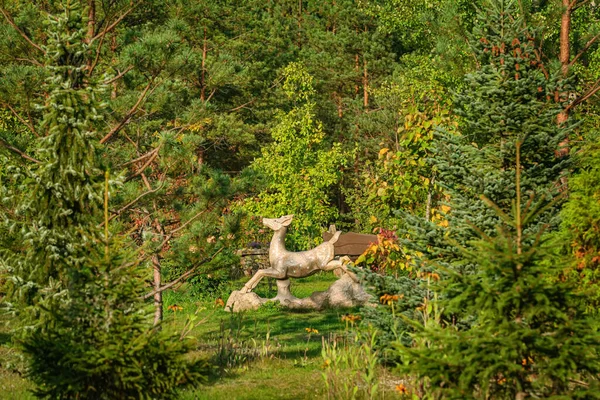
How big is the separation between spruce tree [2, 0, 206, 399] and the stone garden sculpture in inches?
433

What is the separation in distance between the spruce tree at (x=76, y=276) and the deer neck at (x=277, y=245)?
11.6 meters

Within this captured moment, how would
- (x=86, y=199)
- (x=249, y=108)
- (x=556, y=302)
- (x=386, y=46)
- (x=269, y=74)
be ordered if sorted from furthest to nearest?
1. (x=386, y=46)
2. (x=269, y=74)
3. (x=249, y=108)
4. (x=86, y=199)
5. (x=556, y=302)

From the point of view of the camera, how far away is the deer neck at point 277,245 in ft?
65.7

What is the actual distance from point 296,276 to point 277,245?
96 centimetres

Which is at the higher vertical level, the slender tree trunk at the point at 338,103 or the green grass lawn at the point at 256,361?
the slender tree trunk at the point at 338,103

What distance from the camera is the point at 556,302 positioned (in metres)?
5.59

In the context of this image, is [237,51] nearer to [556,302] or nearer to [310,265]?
[310,265]

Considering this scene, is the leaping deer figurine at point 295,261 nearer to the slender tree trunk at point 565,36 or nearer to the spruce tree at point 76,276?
the slender tree trunk at point 565,36

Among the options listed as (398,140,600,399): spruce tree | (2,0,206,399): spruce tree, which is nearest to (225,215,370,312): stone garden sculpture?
(2,0,206,399): spruce tree

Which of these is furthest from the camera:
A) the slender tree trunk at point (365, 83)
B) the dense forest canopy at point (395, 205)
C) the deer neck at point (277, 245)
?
the slender tree trunk at point (365, 83)

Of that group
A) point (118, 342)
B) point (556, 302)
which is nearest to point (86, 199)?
point (118, 342)

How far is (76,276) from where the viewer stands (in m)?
6.33

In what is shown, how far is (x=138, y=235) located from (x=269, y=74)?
23.1m

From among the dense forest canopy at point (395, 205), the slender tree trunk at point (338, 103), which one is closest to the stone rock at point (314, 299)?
the dense forest canopy at point (395, 205)
